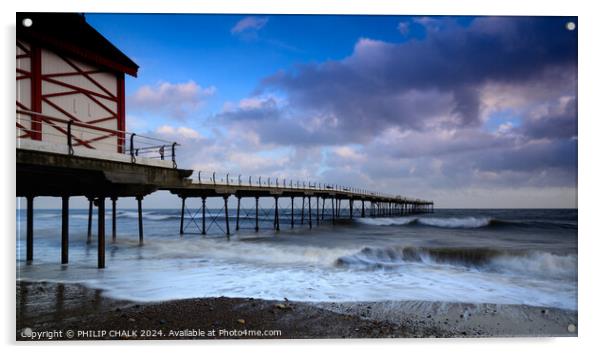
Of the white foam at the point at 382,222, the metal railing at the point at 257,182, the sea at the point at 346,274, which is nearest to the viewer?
the sea at the point at 346,274

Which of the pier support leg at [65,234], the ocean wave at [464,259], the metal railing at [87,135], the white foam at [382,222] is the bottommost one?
the white foam at [382,222]

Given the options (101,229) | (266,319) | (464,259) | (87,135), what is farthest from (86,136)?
(464,259)

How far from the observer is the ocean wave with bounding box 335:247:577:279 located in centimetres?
838

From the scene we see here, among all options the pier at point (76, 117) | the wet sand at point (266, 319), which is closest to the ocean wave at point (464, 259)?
the wet sand at point (266, 319)

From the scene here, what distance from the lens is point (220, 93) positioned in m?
7.16

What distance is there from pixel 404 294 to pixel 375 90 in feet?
13.3

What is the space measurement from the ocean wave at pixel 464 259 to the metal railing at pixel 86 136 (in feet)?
17.4

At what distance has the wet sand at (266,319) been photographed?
17.2 feet

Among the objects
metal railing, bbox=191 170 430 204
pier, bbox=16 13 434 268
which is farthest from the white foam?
→ pier, bbox=16 13 434 268

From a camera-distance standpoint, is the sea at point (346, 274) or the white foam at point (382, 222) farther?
the white foam at point (382, 222)

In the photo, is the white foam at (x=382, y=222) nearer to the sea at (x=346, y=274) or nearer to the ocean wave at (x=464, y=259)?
the ocean wave at (x=464, y=259)

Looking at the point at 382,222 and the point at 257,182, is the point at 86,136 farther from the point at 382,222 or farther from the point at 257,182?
the point at 382,222
